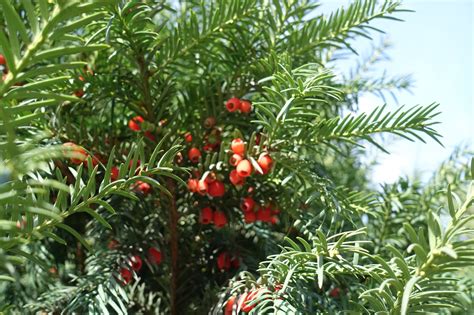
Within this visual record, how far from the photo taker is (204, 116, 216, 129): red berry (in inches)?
26.0

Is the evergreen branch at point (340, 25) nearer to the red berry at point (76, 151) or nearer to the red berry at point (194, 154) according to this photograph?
the red berry at point (194, 154)

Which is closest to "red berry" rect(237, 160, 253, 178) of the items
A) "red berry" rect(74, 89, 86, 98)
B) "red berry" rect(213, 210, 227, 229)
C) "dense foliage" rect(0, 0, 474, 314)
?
"dense foliage" rect(0, 0, 474, 314)

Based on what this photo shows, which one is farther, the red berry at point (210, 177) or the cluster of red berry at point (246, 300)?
the red berry at point (210, 177)

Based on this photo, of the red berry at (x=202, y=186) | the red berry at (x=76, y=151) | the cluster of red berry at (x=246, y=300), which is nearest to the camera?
the red berry at (x=76, y=151)

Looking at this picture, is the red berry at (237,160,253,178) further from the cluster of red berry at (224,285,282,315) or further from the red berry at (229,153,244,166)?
the cluster of red berry at (224,285,282,315)

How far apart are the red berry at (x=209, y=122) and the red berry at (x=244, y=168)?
4.6 inches

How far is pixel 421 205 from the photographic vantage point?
2.77 ft

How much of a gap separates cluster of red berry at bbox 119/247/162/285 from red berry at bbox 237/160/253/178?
17cm

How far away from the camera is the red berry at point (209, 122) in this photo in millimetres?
662

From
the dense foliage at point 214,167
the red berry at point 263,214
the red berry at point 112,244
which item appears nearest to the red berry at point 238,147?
the dense foliage at point 214,167

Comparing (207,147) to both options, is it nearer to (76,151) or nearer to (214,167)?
(214,167)

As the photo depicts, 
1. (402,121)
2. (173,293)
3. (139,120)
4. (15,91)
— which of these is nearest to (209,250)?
(173,293)

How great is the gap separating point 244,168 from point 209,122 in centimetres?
13

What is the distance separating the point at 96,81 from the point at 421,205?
0.54m
